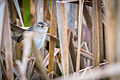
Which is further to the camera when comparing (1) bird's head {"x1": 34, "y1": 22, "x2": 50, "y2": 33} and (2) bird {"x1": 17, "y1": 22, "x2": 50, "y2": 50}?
(1) bird's head {"x1": 34, "y1": 22, "x2": 50, "y2": 33}

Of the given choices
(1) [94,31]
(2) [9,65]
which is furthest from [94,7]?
(2) [9,65]

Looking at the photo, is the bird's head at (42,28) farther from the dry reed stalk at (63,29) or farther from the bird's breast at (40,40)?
the dry reed stalk at (63,29)

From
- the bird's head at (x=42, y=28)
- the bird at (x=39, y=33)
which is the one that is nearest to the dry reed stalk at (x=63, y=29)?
the bird at (x=39, y=33)

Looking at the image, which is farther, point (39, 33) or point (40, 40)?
point (39, 33)

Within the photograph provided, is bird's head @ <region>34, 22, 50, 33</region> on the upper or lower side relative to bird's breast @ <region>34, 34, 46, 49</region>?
upper

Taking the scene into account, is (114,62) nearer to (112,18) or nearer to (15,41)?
(112,18)

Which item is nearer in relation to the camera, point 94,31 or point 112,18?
point 112,18

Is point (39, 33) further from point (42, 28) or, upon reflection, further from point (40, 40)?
point (40, 40)

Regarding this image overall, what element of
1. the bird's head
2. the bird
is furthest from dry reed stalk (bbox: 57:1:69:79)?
the bird's head

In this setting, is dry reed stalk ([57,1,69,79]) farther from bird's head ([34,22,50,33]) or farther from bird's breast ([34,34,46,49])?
bird's head ([34,22,50,33])

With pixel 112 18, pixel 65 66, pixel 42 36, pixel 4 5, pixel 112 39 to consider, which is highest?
pixel 4 5

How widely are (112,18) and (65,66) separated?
948mm

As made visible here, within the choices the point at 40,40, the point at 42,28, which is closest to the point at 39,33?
the point at 42,28

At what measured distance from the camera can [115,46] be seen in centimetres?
A: 96
